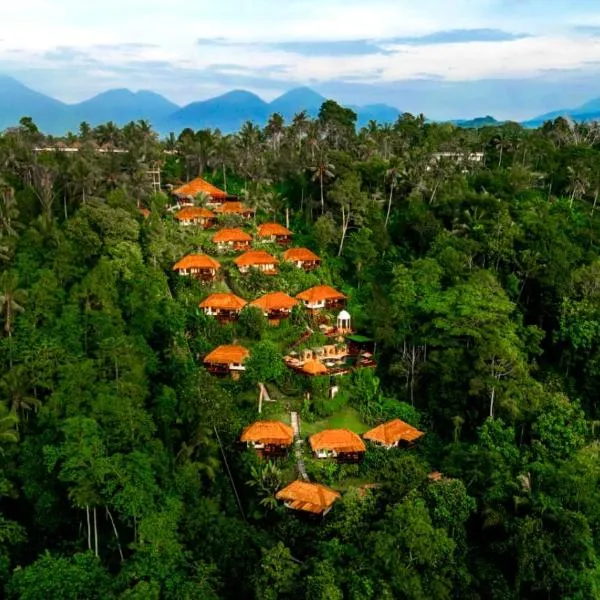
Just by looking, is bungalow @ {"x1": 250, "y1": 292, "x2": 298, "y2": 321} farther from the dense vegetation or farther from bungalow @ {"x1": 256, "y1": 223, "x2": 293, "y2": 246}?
bungalow @ {"x1": 256, "y1": 223, "x2": 293, "y2": 246}

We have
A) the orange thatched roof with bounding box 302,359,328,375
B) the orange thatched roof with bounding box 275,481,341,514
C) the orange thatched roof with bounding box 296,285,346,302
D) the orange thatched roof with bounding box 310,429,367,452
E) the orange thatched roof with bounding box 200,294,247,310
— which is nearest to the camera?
the orange thatched roof with bounding box 275,481,341,514

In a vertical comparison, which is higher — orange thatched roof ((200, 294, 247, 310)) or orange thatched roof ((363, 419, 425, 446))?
orange thatched roof ((200, 294, 247, 310))

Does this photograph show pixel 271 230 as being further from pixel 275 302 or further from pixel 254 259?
pixel 275 302

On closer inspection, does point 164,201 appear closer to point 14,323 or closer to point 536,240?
point 14,323

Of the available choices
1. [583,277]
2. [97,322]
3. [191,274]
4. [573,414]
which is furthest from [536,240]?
[97,322]

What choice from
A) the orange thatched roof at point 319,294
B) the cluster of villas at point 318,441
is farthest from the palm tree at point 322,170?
the cluster of villas at point 318,441

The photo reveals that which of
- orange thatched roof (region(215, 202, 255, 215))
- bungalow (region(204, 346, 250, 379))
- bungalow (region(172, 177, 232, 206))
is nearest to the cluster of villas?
bungalow (region(204, 346, 250, 379))

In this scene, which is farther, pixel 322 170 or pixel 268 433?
pixel 322 170

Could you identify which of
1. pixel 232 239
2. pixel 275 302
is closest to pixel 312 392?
pixel 275 302
